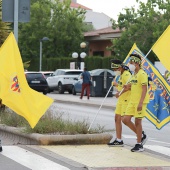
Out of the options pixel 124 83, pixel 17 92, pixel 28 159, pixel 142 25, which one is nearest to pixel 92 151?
pixel 28 159

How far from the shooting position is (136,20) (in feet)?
162

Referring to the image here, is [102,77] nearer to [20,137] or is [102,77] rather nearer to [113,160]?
[20,137]

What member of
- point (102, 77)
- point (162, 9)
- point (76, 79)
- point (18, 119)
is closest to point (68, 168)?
point (18, 119)

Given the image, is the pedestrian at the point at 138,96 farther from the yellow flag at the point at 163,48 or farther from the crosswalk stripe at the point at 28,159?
the crosswalk stripe at the point at 28,159

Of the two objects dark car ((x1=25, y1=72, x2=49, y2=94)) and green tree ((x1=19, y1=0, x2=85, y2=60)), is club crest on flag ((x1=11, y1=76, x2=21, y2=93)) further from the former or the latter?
green tree ((x1=19, y1=0, x2=85, y2=60))

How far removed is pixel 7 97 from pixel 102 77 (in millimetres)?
24843

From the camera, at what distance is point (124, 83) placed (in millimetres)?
12664

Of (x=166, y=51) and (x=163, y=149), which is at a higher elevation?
(x=166, y=51)

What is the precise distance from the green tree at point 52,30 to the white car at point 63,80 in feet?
55.6

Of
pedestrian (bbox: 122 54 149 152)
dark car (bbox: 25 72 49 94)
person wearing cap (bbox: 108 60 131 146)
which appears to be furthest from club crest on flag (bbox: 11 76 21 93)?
dark car (bbox: 25 72 49 94)

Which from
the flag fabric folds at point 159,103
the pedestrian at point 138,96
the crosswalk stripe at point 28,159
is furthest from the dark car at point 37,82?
the pedestrian at point 138,96

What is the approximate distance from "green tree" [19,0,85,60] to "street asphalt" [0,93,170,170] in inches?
1885

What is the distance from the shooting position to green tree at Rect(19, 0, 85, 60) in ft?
202

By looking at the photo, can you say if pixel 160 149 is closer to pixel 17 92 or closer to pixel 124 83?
pixel 124 83
